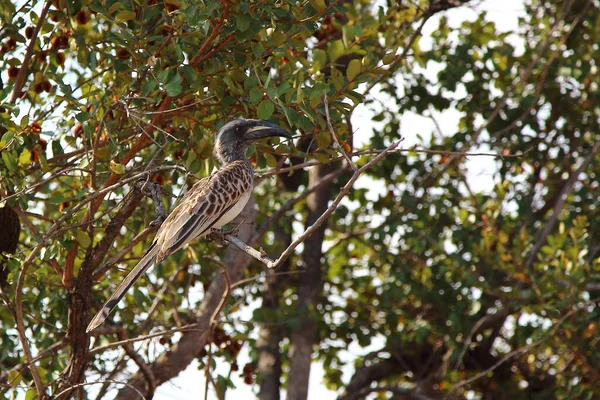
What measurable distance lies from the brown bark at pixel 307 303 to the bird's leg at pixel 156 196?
2.74 metres

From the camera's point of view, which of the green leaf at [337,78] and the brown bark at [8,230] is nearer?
the green leaf at [337,78]

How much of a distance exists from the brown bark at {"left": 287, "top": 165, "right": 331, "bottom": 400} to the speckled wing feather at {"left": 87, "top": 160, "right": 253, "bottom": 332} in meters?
2.14

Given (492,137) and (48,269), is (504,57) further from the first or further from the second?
(48,269)

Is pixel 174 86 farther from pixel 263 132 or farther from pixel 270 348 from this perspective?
pixel 270 348

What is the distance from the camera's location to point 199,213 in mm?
4156

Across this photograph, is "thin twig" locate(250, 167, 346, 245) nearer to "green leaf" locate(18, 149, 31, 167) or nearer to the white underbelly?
the white underbelly

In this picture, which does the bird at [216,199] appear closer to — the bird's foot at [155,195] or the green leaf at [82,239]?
the bird's foot at [155,195]

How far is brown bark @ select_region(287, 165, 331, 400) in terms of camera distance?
22.3 feet

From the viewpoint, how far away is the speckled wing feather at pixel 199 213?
3.80m

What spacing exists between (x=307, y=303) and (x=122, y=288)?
337 centimetres

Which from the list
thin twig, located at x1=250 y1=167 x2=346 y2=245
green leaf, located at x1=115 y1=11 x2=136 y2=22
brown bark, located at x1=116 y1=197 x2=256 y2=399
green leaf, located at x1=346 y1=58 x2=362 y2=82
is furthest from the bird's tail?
thin twig, located at x1=250 y1=167 x2=346 y2=245

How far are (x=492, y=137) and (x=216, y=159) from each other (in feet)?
9.42

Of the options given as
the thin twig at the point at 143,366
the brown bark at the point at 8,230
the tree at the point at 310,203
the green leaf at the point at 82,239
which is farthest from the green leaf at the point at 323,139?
the brown bark at the point at 8,230

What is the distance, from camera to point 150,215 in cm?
537
